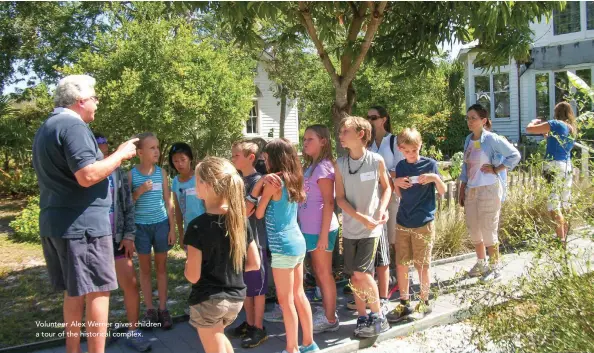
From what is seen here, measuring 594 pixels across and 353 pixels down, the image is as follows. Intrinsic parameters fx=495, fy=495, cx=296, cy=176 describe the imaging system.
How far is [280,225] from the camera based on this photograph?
3.80 metres

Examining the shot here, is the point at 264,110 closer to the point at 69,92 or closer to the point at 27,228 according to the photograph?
the point at 27,228

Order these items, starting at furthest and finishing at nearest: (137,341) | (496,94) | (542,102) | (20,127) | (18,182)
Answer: (496,94)
(542,102)
(18,182)
(20,127)
(137,341)

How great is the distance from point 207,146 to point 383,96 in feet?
21.3

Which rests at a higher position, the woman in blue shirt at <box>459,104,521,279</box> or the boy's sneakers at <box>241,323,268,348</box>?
the woman in blue shirt at <box>459,104,521,279</box>

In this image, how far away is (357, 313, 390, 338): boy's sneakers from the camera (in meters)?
4.14

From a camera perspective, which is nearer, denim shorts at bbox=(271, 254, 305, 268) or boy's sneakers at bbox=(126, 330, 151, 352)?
denim shorts at bbox=(271, 254, 305, 268)

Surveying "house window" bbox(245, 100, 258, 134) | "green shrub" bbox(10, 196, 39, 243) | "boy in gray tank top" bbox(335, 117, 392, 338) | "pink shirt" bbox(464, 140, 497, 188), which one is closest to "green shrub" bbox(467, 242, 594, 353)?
"boy in gray tank top" bbox(335, 117, 392, 338)

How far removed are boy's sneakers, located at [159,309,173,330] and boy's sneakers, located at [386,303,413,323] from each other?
201 cm

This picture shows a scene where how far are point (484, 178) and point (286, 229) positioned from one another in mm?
2776

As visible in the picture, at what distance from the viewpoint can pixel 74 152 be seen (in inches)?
121

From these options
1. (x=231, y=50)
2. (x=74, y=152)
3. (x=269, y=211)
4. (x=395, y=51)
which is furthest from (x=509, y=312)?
(x=231, y=50)

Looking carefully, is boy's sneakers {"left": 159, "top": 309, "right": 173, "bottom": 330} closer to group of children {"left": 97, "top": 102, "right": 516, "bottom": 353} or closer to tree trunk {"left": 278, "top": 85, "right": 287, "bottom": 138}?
group of children {"left": 97, "top": 102, "right": 516, "bottom": 353}

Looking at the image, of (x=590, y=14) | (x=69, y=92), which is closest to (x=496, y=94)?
(x=590, y=14)

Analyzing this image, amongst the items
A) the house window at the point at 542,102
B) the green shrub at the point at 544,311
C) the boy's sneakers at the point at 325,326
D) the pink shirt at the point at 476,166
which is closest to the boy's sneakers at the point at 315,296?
the boy's sneakers at the point at 325,326
